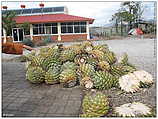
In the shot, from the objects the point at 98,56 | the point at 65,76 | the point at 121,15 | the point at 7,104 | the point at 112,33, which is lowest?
the point at 7,104

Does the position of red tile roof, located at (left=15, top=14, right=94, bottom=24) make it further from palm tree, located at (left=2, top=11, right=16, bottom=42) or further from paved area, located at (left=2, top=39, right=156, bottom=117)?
paved area, located at (left=2, top=39, right=156, bottom=117)

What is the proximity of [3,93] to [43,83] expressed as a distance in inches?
31.3

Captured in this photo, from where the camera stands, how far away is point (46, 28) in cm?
1794

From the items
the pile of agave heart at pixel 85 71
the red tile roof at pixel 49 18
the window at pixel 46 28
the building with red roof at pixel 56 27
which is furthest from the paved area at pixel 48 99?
the window at pixel 46 28

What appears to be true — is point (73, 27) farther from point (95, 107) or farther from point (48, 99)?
point (95, 107)

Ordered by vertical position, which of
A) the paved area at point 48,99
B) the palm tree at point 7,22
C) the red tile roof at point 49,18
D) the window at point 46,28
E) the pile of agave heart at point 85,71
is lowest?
the paved area at point 48,99

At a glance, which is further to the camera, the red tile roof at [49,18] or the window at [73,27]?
the window at [73,27]

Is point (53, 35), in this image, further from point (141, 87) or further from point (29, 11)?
point (141, 87)

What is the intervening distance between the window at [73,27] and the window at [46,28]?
660mm

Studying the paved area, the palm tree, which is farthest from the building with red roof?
the paved area

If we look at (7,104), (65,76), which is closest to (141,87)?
(65,76)

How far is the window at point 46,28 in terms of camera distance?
696 inches

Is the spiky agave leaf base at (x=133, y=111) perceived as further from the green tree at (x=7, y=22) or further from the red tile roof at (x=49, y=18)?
the red tile roof at (x=49, y=18)

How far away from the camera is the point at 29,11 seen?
18.4 meters
